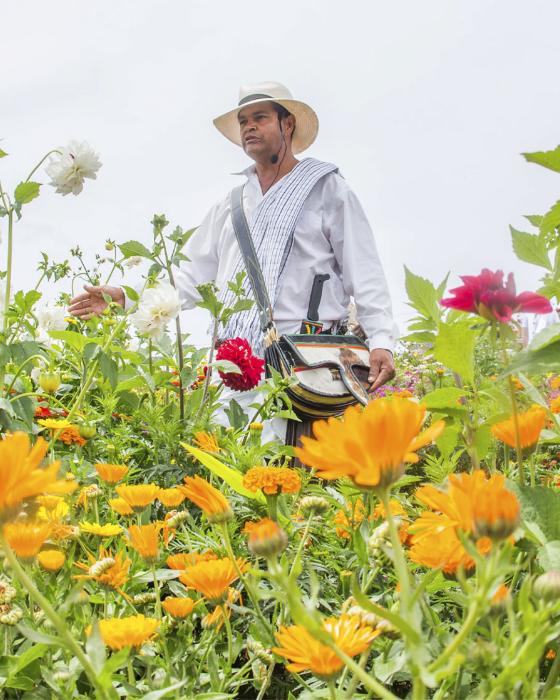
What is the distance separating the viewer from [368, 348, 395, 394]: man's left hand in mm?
1922

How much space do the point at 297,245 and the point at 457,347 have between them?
1.66 meters

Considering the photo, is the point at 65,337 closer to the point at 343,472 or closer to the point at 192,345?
the point at 192,345

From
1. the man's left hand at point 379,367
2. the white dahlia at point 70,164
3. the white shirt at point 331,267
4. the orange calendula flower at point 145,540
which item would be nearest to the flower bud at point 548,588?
the orange calendula flower at point 145,540

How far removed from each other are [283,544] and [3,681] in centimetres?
25

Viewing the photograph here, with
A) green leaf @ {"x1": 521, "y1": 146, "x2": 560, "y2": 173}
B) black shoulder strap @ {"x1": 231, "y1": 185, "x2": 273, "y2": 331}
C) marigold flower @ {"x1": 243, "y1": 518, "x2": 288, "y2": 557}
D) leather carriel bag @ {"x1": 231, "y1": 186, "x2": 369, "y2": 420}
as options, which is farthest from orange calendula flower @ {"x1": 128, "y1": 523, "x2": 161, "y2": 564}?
black shoulder strap @ {"x1": 231, "y1": 185, "x2": 273, "y2": 331}

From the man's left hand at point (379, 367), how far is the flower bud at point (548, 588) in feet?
5.30

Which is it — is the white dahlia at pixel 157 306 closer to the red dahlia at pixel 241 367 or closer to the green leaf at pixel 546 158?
the red dahlia at pixel 241 367

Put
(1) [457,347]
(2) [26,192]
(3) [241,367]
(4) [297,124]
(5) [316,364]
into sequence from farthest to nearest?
(4) [297,124] < (5) [316,364] < (3) [241,367] < (2) [26,192] < (1) [457,347]

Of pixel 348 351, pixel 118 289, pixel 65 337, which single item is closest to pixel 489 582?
pixel 65 337

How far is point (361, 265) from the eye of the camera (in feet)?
6.86

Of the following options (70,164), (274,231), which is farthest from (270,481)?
(274,231)

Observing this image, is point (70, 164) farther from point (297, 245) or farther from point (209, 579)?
point (297, 245)

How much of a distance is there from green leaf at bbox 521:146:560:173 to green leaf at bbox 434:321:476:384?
0.40 feet

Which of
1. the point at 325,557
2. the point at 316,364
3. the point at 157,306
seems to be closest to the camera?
the point at 325,557
